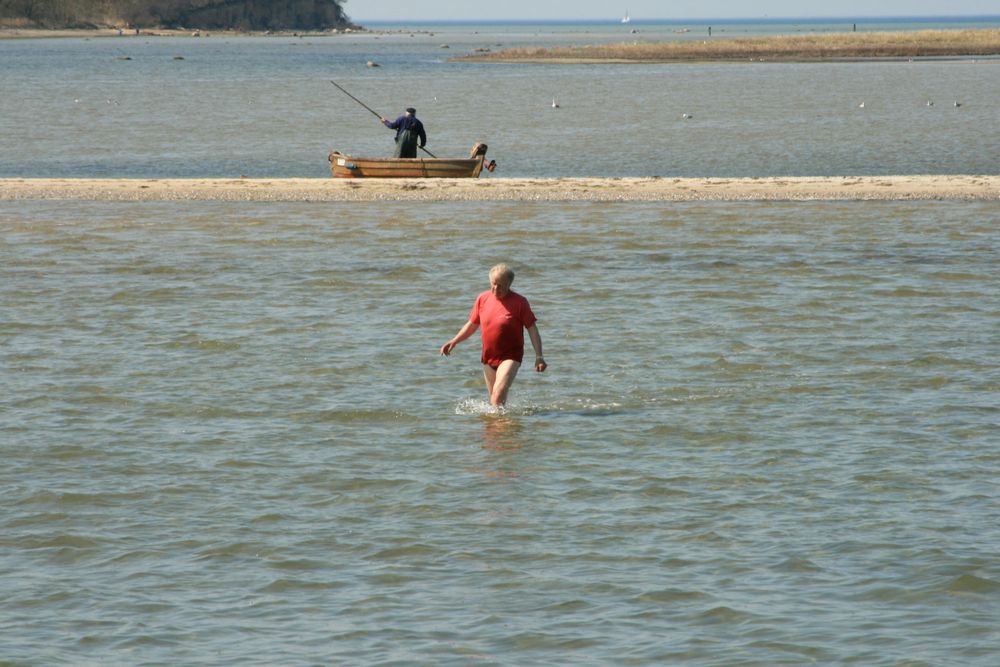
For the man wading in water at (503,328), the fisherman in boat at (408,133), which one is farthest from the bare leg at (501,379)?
the fisherman in boat at (408,133)

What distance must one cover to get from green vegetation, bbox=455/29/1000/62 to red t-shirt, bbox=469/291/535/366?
350 ft

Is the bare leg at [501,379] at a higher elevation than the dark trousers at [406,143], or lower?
lower

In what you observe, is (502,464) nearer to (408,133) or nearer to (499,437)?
→ (499,437)

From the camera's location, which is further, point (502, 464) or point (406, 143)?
point (406, 143)

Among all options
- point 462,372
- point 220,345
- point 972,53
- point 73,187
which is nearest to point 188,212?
point 73,187

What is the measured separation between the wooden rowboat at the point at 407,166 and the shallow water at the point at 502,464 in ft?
27.3

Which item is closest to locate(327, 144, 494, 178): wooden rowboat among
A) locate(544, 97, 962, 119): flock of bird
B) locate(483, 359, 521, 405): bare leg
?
locate(483, 359, 521, 405): bare leg

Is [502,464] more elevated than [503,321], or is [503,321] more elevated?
[503,321]

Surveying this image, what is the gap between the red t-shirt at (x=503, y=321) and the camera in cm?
1281

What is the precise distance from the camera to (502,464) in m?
12.0

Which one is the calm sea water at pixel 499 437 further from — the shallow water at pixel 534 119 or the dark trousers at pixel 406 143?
the shallow water at pixel 534 119

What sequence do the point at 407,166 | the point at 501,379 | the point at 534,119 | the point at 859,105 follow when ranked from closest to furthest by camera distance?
the point at 501,379, the point at 407,166, the point at 534,119, the point at 859,105

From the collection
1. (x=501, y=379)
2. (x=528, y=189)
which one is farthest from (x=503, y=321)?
(x=528, y=189)

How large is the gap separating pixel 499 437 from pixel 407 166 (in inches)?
738
